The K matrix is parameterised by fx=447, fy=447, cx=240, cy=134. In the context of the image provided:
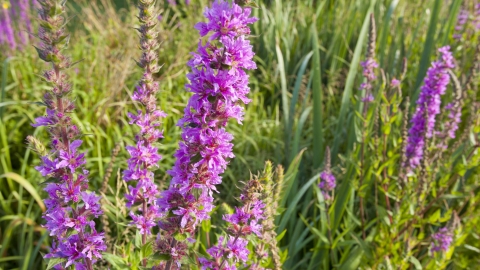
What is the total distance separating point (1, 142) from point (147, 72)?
2869 mm

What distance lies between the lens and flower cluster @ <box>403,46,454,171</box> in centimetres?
260

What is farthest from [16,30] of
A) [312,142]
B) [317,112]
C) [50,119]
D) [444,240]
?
[444,240]

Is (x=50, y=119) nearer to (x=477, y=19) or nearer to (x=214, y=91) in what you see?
(x=214, y=91)

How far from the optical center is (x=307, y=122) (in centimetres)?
437

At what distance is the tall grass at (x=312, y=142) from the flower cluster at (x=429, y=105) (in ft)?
0.41

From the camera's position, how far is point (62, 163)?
1.29 meters

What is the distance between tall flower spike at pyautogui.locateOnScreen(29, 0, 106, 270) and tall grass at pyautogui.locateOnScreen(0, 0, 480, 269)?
0.58 m

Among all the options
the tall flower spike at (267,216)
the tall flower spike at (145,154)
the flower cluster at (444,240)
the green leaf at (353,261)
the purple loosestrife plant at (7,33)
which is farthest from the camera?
the purple loosestrife plant at (7,33)

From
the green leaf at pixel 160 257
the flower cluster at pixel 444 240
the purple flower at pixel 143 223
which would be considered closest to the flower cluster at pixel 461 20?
the flower cluster at pixel 444 240

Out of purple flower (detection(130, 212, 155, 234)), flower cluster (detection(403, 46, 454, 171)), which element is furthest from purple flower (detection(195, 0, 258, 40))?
flower cluster (detection(403, 46, 454, 171))

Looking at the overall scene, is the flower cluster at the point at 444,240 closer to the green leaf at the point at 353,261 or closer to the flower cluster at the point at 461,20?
the green leaf at the point at 353,261

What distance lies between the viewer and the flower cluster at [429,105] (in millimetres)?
2596

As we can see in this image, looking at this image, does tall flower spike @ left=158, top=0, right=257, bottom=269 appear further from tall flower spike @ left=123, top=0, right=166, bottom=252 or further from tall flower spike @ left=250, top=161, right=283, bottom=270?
tall flower spike @ left=123, top=0, right=166, bottom=252

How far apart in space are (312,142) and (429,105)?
1.39m
